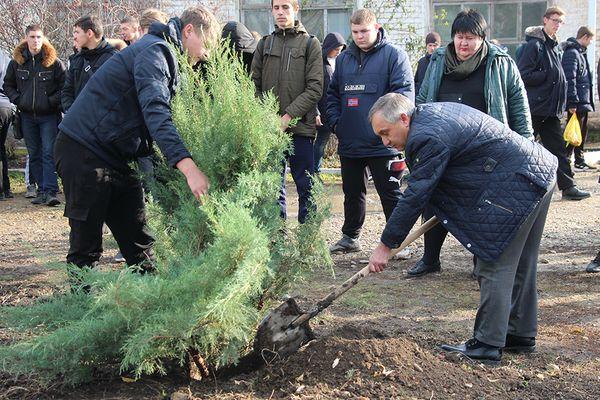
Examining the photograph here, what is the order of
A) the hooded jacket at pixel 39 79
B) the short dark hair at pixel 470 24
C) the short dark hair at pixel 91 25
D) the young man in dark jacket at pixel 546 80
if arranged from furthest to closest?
1. the hooded jacket at pixel 39 79
2. the young man in dark jacket at pixel 546 80
3. the short dark hair at pixel 91 25
4. the short dark hair at pixel 470 24

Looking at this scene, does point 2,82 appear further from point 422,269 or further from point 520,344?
point 520,344

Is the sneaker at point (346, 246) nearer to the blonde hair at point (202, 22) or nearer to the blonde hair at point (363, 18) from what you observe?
the blonde hair at point (363, 18)

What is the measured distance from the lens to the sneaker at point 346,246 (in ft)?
24.7

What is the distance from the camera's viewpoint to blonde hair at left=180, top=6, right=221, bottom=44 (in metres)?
4.59

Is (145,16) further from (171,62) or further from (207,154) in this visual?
(207,154)

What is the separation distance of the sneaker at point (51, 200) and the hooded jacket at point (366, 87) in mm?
4630

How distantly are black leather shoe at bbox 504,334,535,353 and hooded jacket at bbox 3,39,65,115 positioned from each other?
7.02 m

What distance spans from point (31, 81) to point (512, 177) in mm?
7377

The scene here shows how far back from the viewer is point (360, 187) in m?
7.29

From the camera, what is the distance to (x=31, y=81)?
998 centimetres

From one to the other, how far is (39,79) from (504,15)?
8886 millimetres

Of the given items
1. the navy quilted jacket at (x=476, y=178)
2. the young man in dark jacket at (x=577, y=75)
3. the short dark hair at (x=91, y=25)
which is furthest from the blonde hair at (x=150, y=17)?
the young man in dark jacket at (x=577, y=75)

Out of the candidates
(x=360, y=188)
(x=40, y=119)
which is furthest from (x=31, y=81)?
(x=360, y=188)

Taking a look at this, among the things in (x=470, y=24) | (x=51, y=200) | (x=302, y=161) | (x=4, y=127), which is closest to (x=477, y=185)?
(x=470, y=24)
